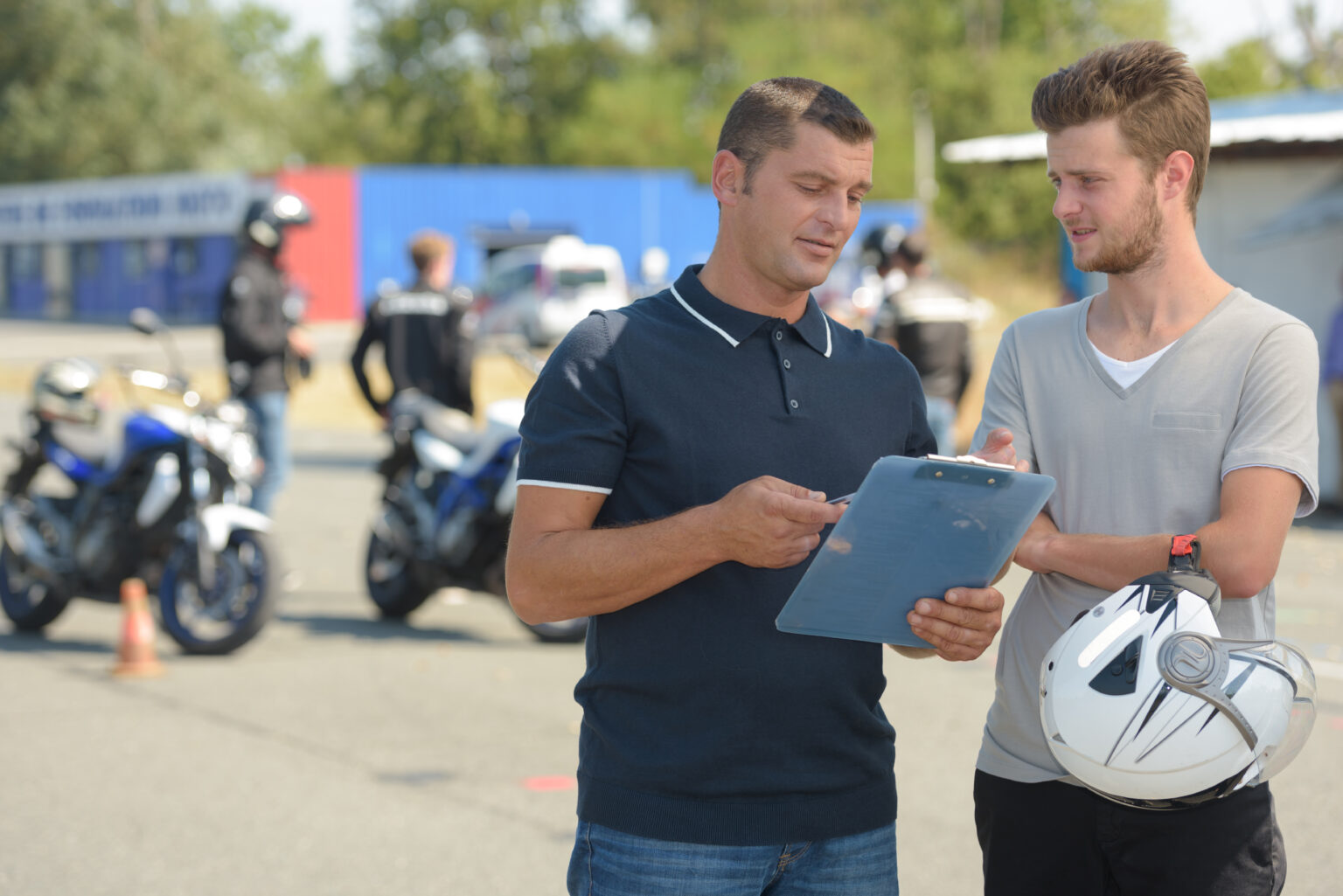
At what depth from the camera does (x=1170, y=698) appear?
228cm

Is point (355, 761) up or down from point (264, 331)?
down

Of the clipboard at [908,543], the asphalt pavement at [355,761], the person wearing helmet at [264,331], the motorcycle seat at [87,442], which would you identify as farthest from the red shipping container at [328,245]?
the clipboard at [908,543]

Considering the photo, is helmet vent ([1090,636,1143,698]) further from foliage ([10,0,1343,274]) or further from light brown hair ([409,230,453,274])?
foliage ([10,0,1343,274])

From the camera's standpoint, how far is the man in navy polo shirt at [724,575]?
8.05 feet

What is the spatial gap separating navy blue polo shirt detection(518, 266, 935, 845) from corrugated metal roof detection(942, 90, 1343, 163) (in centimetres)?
1097

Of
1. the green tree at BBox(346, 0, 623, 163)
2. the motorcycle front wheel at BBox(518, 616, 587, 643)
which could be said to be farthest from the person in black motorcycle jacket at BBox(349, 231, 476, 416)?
the green tree at BBox(346, 0, 623, 163)

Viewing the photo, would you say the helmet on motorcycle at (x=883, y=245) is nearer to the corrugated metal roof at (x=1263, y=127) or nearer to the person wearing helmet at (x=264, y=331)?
the corrugated metal roof at (x=1263, y=127)

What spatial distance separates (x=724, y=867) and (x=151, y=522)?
20.1 feet

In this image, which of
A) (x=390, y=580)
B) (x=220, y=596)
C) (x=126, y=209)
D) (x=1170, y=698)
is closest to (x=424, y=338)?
(x=390, y=580)

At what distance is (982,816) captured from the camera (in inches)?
109

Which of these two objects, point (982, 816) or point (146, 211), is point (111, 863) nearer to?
point (982, 816)

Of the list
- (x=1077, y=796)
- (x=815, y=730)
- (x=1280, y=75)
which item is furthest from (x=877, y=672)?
(x=1280, y=75)

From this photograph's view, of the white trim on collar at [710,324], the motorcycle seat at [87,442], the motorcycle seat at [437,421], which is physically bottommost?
the motorcycle seat at [87,442]

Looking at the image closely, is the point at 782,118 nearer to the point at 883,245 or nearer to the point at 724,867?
the point at 724,867
